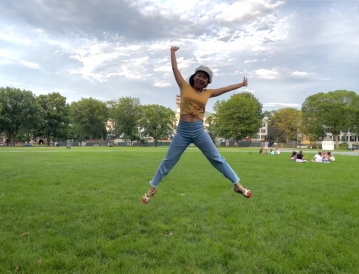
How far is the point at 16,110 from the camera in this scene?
78.9 m

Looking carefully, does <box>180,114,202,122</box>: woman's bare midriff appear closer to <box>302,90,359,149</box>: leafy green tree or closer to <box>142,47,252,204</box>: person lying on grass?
<box>142,47,252,204</box>: person lying on grass

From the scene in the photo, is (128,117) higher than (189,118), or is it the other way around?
(128,117)

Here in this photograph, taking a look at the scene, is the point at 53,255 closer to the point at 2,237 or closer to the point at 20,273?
the point at 20,273

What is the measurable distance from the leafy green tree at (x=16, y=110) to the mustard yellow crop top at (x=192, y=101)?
81.9 metres

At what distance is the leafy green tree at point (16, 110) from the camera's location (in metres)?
78.2

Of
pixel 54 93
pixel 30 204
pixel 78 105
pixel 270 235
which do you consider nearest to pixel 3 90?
pixel 54 93

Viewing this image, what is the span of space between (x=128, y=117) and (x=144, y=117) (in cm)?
540

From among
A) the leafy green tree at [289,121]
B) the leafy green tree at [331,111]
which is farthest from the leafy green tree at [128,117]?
the leafy green tree at [331,111]

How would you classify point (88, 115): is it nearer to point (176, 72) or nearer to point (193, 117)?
point (176, 72)

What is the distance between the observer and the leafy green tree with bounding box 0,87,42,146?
78250 millimetres

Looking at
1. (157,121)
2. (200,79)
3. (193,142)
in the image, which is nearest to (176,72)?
(200,79)

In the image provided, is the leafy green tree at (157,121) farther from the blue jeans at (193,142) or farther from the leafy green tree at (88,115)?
the blue jeans at (193,142)

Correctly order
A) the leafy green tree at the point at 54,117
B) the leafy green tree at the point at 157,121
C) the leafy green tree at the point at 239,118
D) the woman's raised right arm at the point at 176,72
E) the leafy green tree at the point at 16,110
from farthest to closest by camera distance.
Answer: the leafy green tree at the point at 157,121 → the leafy green tree at the point at 54,117 → the leafy green tree at the point at 239,118 → the leafy green tree at the point at 16,110 → the woman's raised right arm at the point at 176,72

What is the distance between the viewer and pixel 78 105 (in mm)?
109125
